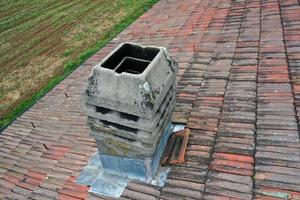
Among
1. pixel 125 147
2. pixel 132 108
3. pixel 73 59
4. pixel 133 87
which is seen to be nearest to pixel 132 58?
pixel 133 87

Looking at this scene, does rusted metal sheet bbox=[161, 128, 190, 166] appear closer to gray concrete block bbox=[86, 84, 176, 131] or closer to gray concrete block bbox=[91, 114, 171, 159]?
gray concrete block bbox=[91, 114, 171, 159]

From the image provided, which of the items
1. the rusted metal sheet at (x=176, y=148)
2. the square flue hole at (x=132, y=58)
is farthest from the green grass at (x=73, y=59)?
the rusted metal sheet at (x=176, y=148)

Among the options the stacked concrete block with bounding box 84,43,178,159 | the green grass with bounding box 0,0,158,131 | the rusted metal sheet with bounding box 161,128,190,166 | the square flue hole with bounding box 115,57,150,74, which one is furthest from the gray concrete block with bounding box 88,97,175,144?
the green grass with bounding box 0,0,158,131

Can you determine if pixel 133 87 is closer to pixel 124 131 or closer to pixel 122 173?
pixel 124 131

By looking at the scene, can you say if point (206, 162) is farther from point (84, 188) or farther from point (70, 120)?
point (70, 120)

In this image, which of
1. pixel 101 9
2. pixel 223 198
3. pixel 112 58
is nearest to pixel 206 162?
pixel 223 198
